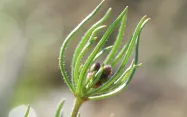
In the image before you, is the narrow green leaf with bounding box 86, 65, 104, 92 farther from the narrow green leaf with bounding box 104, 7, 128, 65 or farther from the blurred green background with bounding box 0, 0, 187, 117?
the blurred green background with bounding box 0, 0, 187, 117

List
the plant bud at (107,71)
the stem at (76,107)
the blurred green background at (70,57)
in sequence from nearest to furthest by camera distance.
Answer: the stem at (76,107) → the plant bud at (107,71) → the blurred green background at (70,57)

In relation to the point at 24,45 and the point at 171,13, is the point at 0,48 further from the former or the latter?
the point at 171,13

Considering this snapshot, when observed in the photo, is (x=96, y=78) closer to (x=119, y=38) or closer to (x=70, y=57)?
(x=119, y=38)

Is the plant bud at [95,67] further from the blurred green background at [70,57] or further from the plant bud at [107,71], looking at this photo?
the blurred green background at [70,57]

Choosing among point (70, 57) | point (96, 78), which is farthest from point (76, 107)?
point (70, 57)

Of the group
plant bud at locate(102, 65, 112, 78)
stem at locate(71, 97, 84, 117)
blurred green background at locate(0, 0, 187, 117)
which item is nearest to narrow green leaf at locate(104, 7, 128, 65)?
plant bud at locate(102, 65, 112, 78)

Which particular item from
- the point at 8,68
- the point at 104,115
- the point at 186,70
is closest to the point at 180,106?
the point at 186,70

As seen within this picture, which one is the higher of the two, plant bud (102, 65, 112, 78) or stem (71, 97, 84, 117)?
plant bud (102, 65, 112, 78)

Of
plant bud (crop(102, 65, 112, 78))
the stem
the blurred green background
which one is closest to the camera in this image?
the stem

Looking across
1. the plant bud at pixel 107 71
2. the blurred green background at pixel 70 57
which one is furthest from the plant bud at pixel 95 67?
the blurred green background at pixel 70 57
